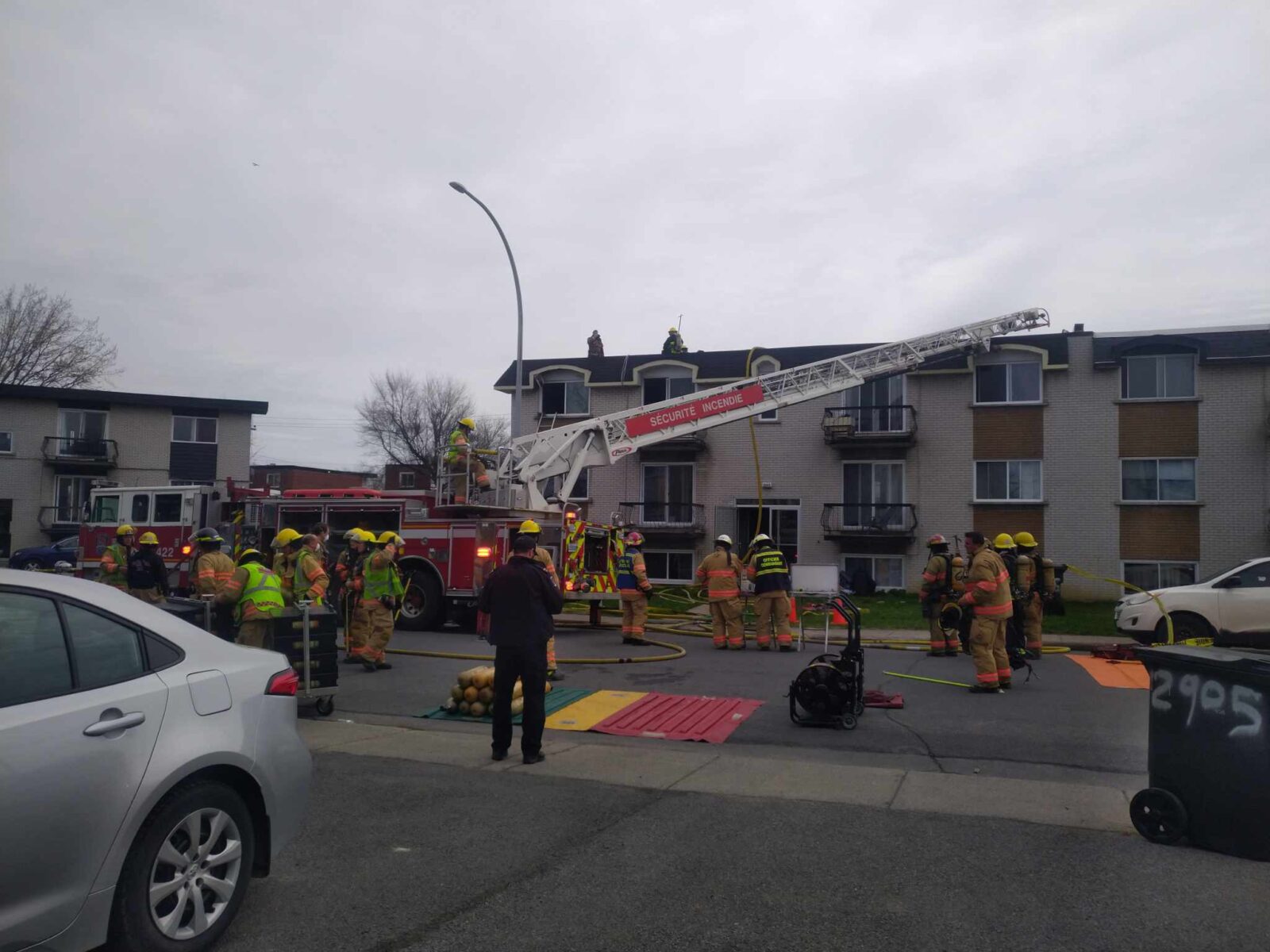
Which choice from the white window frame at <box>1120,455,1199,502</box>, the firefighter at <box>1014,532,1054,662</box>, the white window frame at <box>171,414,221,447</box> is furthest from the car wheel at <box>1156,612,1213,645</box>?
the white window frame at <box>171,414,221,447</box>

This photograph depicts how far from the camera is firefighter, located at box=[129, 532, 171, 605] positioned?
13.5 meters

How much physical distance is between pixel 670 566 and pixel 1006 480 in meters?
9.30

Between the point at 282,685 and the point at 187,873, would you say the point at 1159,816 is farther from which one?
the point at 187,873

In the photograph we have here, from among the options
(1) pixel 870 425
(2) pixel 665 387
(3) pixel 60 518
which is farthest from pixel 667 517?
(3) pixel 60 518

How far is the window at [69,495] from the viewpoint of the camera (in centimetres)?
3862

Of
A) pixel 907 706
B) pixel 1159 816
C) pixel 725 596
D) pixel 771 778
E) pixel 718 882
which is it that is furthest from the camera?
pixel 725 596

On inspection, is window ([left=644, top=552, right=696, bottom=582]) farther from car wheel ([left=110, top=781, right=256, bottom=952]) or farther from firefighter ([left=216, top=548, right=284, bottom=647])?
car wheel ([left=110, top=781, right=256, bottom=952])

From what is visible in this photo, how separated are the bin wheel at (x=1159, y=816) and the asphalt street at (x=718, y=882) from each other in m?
0.08

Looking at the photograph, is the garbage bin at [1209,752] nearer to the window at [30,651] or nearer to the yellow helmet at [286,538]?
the window at [30,651]

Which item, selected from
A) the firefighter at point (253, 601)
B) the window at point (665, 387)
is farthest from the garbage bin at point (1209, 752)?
the window at point (665, 387)

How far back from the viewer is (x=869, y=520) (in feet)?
87.0

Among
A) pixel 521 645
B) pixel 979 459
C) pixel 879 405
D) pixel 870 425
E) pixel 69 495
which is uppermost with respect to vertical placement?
pixel 879 405

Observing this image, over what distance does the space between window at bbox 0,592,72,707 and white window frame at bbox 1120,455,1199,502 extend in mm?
25527

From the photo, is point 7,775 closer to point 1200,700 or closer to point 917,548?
point 1200,700
